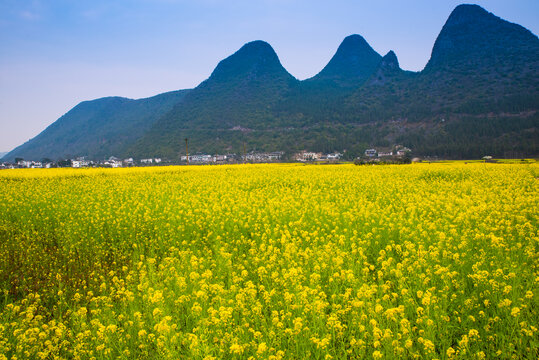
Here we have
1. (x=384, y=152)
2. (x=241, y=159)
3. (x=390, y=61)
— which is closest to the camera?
(x=384, y=152)

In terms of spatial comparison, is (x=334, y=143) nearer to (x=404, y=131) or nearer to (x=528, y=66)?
(x=404, y=131)

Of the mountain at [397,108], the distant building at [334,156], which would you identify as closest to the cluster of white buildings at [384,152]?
the mountain at [397,108]

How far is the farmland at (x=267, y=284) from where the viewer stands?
10.3 feet

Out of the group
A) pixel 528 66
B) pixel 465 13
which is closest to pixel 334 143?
pixel 528 66

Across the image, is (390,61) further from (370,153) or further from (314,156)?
(314,156)

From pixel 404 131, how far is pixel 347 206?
96443 mm

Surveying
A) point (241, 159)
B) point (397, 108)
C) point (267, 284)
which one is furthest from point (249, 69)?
point (267, 284)

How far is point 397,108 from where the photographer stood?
113625mm

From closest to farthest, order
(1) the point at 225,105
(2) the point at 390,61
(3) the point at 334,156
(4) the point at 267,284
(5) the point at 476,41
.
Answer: (4) the point at 267,284 < (3) the point at 334,156 < (5) the point at 476,41 < (1) the point at 225,105 < (2) the point at 390,61

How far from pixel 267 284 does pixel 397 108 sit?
122040 mm

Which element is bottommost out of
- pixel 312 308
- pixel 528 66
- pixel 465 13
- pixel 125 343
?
pixel 125 343

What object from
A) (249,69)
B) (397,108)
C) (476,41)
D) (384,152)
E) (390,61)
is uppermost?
(249,69)

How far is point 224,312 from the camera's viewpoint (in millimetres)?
3295


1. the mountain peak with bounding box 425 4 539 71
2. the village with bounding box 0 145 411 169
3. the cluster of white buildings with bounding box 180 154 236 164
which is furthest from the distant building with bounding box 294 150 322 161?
the mountain peak with bounding box 425 4 539 71
